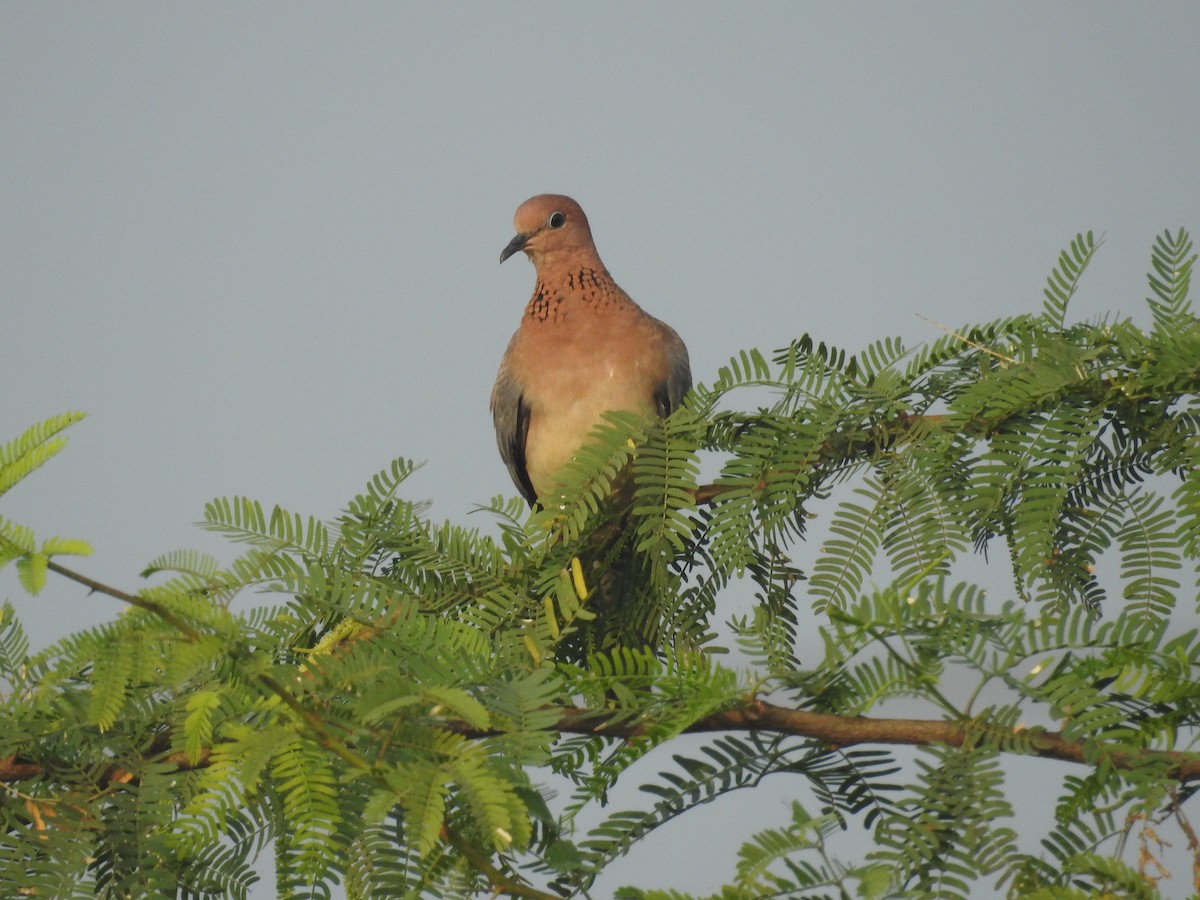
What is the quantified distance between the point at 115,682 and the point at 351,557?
2.48 feet

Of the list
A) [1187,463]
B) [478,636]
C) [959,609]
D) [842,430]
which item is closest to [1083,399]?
[1187,463]

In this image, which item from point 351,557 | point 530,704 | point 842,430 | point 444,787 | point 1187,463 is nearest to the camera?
point 444,787

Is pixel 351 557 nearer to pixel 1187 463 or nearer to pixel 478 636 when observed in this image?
pixel 478 636

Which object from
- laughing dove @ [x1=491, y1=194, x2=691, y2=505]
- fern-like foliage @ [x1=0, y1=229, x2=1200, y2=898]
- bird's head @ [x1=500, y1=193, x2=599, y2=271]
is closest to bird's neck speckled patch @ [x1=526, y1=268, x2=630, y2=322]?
laughing dove @ [x1=491, y1=194, x2=691, y2=505]

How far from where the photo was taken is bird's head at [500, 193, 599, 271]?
152 inches

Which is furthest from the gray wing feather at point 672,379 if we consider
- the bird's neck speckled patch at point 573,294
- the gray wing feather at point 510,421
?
the gray wing feather at point 510,421

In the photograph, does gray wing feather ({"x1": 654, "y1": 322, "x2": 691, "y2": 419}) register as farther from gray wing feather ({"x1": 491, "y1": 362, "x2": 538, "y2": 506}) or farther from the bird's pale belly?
gray wing feather ({"x1": 491, "y1": 362, "x2": 538, "y2": 506})

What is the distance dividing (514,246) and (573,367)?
27.8 inches

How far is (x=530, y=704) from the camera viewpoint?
112 centimetres

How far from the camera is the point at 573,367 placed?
11.2 feet

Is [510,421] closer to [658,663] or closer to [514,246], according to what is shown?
[514,246]

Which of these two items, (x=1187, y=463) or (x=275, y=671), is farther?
(x=1187, y=463)

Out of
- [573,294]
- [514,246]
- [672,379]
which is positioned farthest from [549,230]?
[672,379]

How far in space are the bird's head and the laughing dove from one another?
0.13ft
